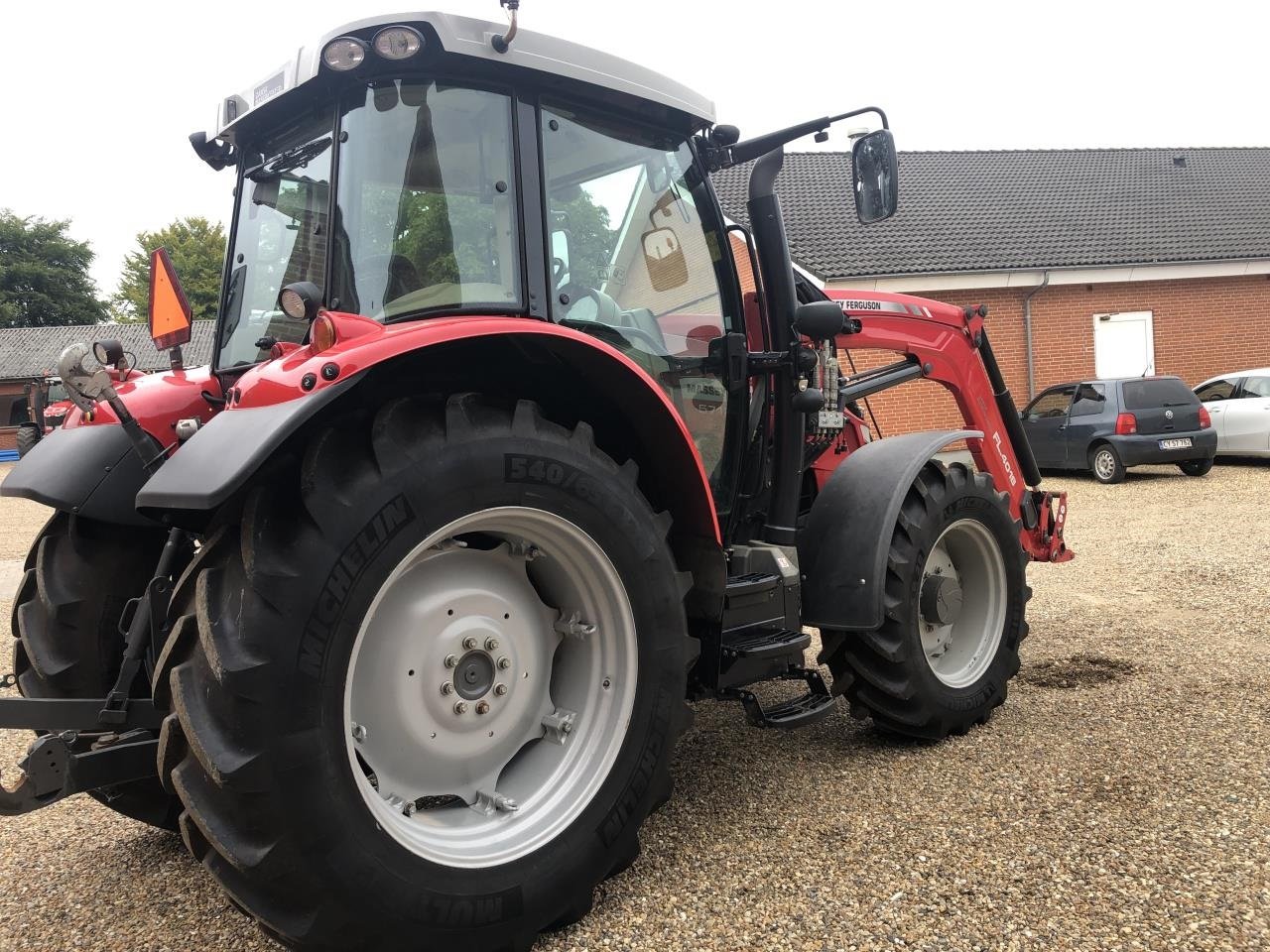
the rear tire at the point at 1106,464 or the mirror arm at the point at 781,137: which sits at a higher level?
the mirror arm at the point at 781,137

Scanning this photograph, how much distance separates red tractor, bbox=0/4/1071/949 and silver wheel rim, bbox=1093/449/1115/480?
408 inches

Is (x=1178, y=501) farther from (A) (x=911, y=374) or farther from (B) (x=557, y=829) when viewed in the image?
(B) (x=557, y=829)

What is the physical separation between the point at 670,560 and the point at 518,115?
1328 mm

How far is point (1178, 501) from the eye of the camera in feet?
35.0

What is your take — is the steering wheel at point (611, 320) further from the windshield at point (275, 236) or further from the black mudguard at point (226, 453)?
the black mudguard at point (226, 453)

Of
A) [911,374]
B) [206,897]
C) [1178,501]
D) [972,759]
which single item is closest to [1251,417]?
[1178,501]

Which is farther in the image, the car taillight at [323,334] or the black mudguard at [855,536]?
the black mudguard at [855,536]

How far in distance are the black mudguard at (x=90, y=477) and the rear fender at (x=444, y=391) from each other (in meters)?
0.39

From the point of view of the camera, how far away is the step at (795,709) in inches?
122

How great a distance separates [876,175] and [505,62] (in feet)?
4.47

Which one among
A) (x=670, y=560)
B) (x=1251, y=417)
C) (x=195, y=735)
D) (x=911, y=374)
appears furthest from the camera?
(x=1251, y=417)

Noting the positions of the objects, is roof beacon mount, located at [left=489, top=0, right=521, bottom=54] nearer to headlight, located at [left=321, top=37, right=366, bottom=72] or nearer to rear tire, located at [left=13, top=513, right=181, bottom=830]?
headlight, located at [left=321, top=37, right=366, bottom=72]

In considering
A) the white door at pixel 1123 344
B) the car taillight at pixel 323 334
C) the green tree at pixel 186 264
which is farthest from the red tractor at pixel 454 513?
the green tree at pixel 186 264

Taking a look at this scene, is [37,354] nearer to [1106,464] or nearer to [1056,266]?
[1056,266]
